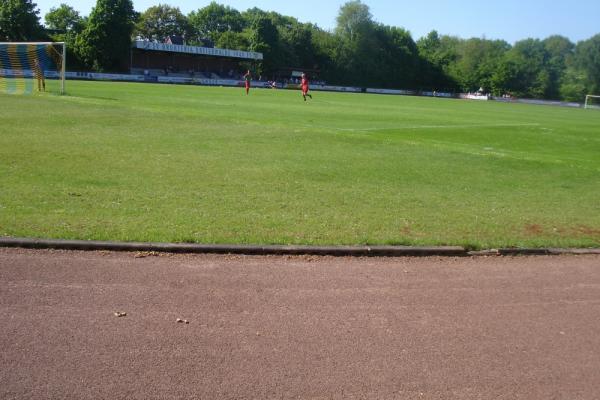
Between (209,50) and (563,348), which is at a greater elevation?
(209,50)

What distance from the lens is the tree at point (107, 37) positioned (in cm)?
8956

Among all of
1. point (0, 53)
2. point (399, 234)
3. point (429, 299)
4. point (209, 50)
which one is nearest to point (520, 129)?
point (399, 234)

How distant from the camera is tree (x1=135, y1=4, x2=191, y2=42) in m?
124

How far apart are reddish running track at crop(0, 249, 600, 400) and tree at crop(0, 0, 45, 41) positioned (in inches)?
3620

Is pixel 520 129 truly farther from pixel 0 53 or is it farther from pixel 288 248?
pixel 0 53

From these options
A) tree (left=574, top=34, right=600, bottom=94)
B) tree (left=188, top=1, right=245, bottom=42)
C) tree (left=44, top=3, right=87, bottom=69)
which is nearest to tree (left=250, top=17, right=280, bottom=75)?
tree (left=188, top=1, right=245, bottom=42)

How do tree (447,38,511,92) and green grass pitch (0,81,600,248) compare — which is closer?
green grass pitch (0,81,600,248)

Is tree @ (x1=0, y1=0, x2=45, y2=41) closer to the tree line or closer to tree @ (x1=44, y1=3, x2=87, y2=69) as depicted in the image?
tree @ (x1=44, y1=3, x2=87, y2=69)

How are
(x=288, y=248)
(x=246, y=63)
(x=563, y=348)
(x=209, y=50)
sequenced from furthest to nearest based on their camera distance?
(x=246, y=63)
(x=209, y=50)
(x=288, y=248)
(x=563, y=348)

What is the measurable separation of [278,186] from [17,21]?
8876 centimetres

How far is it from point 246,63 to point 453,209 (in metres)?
105

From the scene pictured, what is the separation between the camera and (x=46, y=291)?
19.9 ft

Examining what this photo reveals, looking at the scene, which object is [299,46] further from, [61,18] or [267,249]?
[267,249]

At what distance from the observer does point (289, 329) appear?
18.1ft
